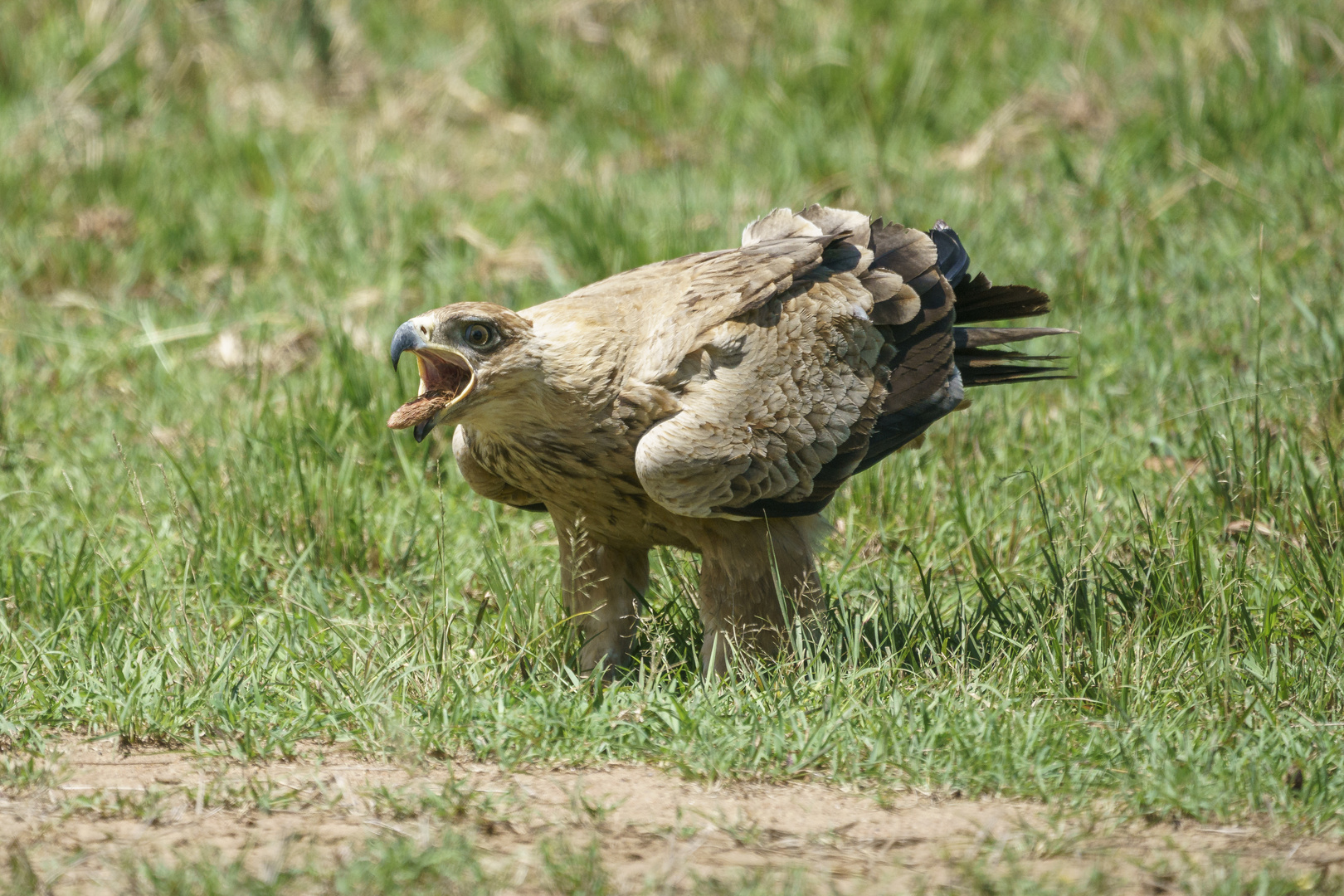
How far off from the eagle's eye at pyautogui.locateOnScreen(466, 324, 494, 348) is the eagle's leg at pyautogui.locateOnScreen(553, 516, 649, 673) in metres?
0.72

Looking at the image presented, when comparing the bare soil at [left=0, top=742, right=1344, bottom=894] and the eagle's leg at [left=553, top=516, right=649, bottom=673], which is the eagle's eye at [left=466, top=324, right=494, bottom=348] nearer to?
the eagle's leg at [left=553, top=516, right=649, bottom=673]

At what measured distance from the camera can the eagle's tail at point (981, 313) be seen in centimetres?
446

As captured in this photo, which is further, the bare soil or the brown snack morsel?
the brown snack morsel

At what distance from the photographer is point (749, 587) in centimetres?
395

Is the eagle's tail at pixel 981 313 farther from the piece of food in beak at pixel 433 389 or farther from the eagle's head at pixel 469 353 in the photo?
the piece of food in beak at pixel 433 389

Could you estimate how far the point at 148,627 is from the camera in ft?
12.9

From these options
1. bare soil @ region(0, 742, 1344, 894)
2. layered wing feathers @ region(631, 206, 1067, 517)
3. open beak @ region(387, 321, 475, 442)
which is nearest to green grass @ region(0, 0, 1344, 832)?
bare soil @ region(0, 742, 1344, 894)

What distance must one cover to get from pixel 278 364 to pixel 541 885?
3.99m

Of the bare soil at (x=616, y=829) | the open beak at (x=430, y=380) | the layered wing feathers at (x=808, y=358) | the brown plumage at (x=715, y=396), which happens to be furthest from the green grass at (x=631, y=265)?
the open beak at (x=430, y=380)

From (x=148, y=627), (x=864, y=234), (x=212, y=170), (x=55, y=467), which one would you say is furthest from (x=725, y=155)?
(x=148, y=627)

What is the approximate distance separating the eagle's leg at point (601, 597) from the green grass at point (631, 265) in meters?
0.13

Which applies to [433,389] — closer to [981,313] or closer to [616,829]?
[616,829]

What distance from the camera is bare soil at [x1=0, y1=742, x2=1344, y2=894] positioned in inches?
110

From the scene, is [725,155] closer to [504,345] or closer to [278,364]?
[278,364]
